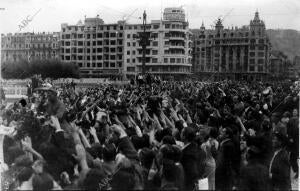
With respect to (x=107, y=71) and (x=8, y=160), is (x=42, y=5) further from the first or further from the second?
(x=107, y=71)

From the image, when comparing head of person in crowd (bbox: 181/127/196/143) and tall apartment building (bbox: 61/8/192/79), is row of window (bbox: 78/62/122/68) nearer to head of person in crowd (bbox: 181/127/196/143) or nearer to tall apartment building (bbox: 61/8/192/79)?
tall apartment building (bbox: 61/8/192/79)

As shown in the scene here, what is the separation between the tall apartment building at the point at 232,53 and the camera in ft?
384

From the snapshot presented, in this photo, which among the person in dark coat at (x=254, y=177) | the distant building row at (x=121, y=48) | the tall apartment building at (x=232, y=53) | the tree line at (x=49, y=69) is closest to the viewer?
the person in dark coat at (x=254, y=177)

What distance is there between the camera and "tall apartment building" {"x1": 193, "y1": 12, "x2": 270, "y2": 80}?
117 metres

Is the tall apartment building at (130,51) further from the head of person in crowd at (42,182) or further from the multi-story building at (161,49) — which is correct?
the head of person in crowd at (42,182)

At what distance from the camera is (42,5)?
1262 cm

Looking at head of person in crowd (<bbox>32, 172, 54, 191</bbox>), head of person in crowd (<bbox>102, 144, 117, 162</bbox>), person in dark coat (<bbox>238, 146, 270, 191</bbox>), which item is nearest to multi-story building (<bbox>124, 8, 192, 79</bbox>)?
head of person in crowd (<bbox>102, 144, 117, 162</bbox>)

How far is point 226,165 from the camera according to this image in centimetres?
729

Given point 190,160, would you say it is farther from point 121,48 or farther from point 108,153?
point 121,48

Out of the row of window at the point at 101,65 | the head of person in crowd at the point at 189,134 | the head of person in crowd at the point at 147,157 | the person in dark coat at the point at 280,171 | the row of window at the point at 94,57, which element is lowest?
the person in dark coat at the point at 280,171

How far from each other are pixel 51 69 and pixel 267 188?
6962 cm

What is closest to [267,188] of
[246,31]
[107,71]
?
[107,71]

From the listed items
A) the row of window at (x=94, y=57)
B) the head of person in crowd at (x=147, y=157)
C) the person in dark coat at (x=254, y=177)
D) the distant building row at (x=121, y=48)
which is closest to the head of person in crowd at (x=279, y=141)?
the person in dark coat at (x=254, y=177)

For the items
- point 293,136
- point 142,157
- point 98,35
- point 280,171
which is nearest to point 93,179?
point 142,157
